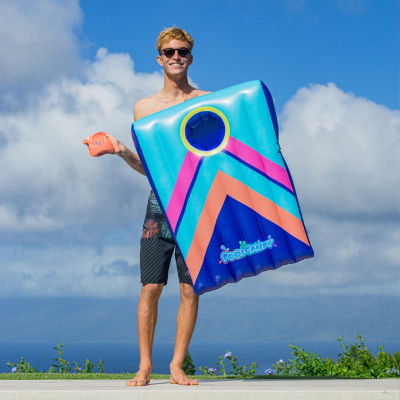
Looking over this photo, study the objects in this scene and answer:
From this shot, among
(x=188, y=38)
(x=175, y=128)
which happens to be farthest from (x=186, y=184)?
(x=188, y=38)

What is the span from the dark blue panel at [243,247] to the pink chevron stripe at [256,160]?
31 centimetres

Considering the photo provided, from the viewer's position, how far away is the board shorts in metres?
4.53

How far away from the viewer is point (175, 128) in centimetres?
445

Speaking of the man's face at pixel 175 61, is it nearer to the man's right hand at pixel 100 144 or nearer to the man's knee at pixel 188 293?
the man's right hand at pixel 100 144

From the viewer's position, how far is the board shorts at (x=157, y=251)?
4.53 m

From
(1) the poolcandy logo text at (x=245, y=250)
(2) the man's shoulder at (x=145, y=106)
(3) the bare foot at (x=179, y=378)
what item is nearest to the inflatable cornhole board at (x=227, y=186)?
(1) the poolcandy logo text at (x=245, y=250)

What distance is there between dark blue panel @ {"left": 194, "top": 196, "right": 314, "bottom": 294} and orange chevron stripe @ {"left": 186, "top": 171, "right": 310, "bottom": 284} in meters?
0.03

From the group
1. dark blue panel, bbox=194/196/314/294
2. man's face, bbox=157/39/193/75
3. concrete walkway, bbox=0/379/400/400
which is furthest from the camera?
man's face, bbox=157/39/193/75

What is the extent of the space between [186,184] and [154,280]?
77 cm

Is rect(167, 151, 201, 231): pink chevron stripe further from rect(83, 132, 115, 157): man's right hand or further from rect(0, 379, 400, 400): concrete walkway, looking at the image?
rect(0, 379, 400, 400): concrete walkway

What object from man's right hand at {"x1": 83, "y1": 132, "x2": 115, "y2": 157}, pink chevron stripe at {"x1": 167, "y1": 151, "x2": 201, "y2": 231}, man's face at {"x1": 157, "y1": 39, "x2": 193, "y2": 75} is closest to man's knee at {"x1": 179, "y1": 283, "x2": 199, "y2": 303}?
pink chevron stripe at {"x1": 167, "y1": 151, "x2": 201, "y2": 231}

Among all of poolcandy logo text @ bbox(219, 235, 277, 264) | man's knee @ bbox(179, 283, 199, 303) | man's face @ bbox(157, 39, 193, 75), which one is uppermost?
man's face @ bbox(157, 39, 193, 75)

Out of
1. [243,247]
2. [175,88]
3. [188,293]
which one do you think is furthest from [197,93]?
[188,293]

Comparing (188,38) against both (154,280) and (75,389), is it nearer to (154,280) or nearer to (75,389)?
(154,280)
